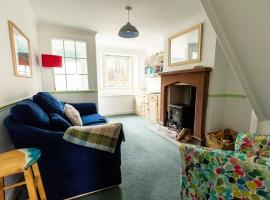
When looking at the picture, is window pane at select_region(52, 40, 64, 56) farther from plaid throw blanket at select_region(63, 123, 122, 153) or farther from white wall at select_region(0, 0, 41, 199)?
plaid throw blanket at select_region(63, 123, 122, 153)

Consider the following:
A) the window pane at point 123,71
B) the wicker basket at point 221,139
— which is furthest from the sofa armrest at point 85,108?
the window pane at point 123,71

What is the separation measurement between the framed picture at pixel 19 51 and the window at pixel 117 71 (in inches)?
113

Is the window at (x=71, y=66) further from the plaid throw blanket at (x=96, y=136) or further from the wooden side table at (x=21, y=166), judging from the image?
the wooden side table at (x=21, y=166)

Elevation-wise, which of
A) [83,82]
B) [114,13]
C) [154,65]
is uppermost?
[114,13]

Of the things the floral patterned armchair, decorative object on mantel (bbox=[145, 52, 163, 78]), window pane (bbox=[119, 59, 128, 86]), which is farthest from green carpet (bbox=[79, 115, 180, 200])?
window pane (bbox=[119, 59, 128, 86])

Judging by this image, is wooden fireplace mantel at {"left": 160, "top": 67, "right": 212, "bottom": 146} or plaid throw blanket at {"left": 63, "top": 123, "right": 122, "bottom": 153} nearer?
plaid throw blanket at {"left": 63, "top": 123, "right": 122, "bottom": 153}

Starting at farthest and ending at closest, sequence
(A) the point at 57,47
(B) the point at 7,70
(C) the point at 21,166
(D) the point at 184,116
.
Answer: (A) the point at 57,47 → (D) the point at 184,116 → (B) the point at 7,70 → (C) the point at 21,166

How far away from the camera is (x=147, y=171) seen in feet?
6.39

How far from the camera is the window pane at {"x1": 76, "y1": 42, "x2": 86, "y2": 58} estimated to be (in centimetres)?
370

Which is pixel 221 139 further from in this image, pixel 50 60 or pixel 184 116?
pixel 50 60

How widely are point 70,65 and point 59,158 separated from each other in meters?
2.88

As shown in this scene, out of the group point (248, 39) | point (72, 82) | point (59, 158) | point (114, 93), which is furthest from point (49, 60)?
point (248, 39)

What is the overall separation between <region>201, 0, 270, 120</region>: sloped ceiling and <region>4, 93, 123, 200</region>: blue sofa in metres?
1.39

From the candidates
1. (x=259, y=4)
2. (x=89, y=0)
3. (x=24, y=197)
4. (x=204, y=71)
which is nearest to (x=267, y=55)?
(x=259, y=4)
